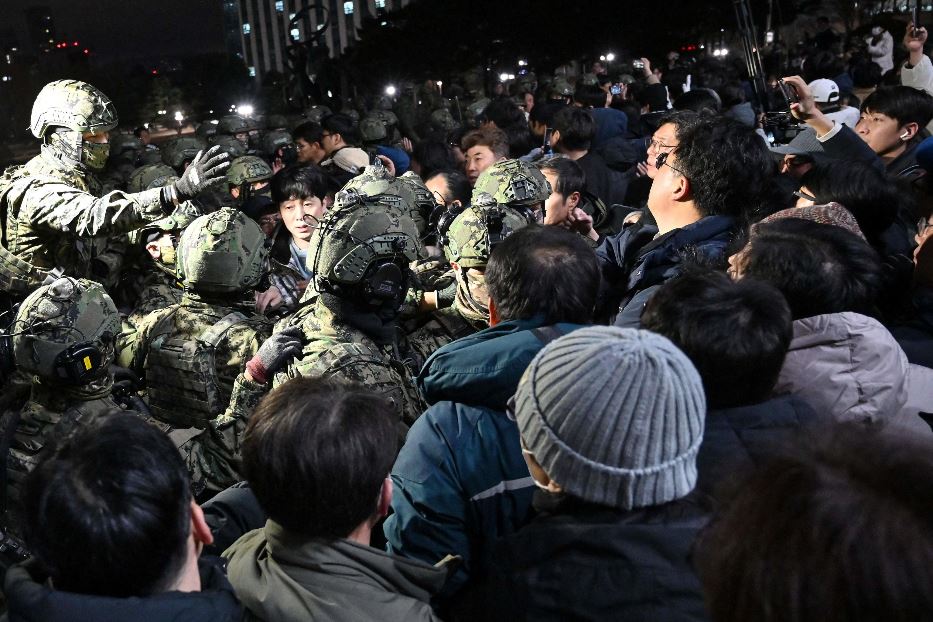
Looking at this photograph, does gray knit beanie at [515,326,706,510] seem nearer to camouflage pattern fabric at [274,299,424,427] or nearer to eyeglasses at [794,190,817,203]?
camouflage pattern fabric at [274,299,424,427]

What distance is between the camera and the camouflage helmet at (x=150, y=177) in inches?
308

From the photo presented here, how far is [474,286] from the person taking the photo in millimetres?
3984

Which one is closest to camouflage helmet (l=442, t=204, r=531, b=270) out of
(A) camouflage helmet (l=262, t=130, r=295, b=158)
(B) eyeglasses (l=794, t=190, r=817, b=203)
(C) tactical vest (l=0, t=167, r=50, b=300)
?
(B) eyeglasses (l=794, t=190, r=817, b=203)

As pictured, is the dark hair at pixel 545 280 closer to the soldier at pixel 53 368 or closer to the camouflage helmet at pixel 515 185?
the soldier at pixel 53 368

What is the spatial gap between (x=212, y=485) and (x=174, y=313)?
1.56 meters

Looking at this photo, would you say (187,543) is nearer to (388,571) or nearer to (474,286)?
(388,571)

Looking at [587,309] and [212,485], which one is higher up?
[587,309]

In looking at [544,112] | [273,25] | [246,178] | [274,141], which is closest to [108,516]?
[246,178]

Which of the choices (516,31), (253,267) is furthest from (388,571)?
(516,31)

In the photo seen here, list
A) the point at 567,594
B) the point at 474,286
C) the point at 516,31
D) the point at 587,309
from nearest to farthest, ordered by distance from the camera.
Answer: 1. the point at 567,594
2. the point at 587,309
3. the point at 474,286
4. the point at 516,31

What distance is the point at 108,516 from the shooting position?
1645 millimetres

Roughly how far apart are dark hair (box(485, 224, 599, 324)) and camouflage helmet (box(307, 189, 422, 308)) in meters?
0.92

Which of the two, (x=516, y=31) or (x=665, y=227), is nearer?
(x=665, y=227)

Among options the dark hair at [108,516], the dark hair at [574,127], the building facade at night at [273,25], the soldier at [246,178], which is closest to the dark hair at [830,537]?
the dark hair at [108,516]
